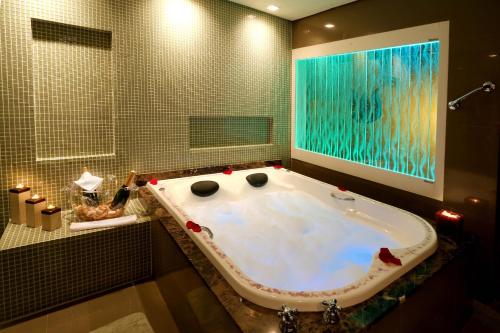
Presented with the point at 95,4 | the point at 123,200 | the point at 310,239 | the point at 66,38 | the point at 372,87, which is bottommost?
the point at 310,239

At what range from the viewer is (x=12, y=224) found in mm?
2092

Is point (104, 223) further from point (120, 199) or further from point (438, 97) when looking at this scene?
point (438, 97)

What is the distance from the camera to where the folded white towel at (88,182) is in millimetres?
2236

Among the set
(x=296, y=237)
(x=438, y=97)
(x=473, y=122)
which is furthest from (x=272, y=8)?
(x=296, y=237)

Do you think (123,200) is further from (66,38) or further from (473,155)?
(473,155)

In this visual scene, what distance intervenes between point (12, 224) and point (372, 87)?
2.82 metres

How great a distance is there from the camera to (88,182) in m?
2.26

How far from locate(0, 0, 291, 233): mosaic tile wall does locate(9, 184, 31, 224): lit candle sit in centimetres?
11

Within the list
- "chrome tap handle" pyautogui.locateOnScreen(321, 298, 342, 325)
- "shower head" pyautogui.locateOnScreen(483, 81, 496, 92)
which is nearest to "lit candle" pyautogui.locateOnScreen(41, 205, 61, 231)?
"chrome tap handle" pyautogui.locateOnScreen(321, 298, 342, 325)

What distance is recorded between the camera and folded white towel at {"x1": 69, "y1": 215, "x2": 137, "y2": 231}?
205 cm

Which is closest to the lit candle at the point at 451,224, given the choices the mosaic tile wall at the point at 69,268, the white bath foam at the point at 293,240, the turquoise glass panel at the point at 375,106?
the white bath foam at the point at 293,240

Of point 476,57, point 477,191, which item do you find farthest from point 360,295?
point 476,57

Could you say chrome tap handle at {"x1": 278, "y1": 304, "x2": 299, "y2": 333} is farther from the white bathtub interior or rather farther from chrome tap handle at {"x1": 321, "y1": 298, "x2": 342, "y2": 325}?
the white bathtub interior

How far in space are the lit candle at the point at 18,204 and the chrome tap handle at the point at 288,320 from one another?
1.91 metres
